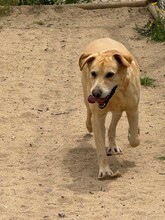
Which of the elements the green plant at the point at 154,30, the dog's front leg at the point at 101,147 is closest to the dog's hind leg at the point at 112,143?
the dog's front leg at the point at 101,147

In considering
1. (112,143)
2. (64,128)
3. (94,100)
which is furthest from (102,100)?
(64,128)

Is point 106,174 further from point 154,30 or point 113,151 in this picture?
point 154,30

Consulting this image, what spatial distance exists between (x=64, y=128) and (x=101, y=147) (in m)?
1.35

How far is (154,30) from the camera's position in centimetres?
1041

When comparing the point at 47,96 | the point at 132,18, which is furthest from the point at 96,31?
the point at 47,96

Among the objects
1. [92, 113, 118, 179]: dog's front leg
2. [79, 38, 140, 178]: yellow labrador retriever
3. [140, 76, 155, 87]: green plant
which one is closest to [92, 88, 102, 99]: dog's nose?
[79, 38, 140, 178]: yellow labrador retriever

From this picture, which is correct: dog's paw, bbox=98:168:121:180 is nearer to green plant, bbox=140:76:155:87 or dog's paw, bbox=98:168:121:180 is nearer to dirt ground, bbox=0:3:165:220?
dirt ground, bbox=0:3:165:220

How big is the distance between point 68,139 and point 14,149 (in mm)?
598

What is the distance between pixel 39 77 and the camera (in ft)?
30.1

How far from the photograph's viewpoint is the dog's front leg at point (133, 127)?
647 cm

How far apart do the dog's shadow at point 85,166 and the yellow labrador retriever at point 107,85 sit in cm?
15

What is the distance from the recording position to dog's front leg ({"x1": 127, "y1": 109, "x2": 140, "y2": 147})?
6473 millimetres

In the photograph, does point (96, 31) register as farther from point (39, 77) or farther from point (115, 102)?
point (115, 102)

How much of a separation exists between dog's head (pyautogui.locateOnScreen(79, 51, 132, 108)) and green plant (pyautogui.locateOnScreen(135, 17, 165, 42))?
165 inches
